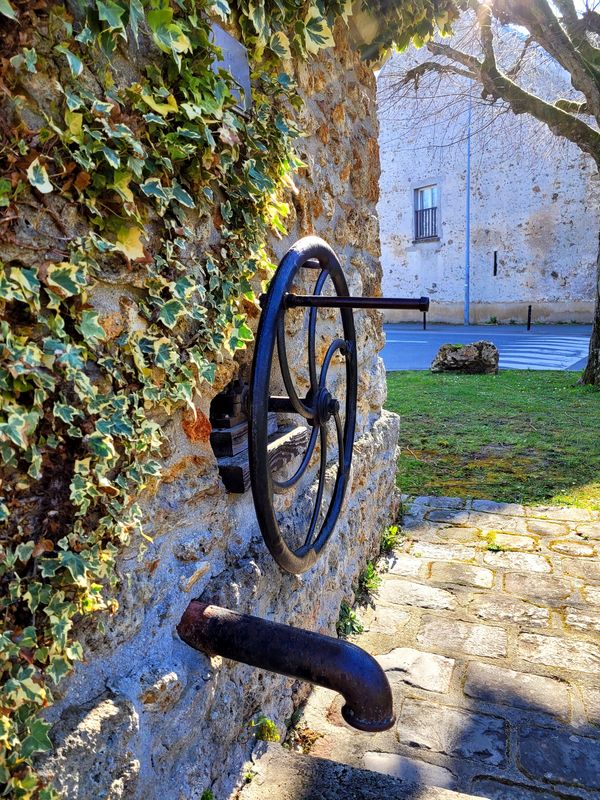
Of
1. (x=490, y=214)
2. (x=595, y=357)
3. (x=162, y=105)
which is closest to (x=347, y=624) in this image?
(x=162, y=105)

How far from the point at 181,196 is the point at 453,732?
160 cm

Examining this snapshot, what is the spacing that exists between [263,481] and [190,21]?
0.83 meters

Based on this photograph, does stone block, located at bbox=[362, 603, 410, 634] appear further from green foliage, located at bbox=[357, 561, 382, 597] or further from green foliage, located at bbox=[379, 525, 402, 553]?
green foliage, located at bbox=[379, 525, 402, 553]

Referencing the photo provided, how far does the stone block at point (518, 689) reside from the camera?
1.84 m

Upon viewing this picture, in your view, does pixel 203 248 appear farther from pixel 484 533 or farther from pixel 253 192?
pixel 484 533

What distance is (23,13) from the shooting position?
76 cm

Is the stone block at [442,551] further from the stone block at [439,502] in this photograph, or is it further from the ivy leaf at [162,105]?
the ivy leaf at [162,105]

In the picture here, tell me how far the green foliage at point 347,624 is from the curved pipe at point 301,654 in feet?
3.55

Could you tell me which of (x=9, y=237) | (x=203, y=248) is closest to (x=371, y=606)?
(x=203, y=248)

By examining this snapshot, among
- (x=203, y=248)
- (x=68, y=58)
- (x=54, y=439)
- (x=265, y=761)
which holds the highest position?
(x=68, y=58)

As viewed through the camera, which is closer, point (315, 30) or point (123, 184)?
point (123, 184)

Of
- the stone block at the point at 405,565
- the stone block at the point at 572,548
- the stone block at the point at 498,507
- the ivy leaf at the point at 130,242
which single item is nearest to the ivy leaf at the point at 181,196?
the ivy leaf at the point at 130,242

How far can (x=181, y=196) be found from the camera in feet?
3.42

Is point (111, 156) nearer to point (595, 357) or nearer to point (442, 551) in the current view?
point (442, 551)
